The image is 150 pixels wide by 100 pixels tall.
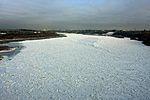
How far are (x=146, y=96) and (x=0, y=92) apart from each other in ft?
19.0

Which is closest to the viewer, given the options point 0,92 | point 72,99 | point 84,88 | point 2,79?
point 72,99

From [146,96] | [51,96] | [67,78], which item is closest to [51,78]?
[67,78]

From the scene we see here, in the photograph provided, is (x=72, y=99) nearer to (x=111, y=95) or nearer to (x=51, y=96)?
(x=51, y=96)

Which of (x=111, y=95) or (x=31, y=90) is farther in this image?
(x=31, y=90)

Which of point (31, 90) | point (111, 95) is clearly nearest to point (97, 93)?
point (111, 95)

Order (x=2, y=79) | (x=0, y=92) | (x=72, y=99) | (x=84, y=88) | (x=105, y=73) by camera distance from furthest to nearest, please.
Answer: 1. (x=105, y=73)
2. (x=2, y=79)
3. (x=84, y=88)
4. (x=0, y=92)
5. (x=72, y=99)

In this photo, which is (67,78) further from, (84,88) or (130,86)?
(130,86)

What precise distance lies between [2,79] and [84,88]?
172 inches

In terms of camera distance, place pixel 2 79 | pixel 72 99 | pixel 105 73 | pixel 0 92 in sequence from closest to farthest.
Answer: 1. pixel 72 99
2. pixel 0 92
3. pixel 2 79
4. pixel 105 73

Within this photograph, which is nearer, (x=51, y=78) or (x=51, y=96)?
(x=51, y=96)

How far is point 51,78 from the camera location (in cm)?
1180

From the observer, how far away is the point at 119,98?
27.7ft

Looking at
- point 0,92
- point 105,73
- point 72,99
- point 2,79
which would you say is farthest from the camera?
point 105,73

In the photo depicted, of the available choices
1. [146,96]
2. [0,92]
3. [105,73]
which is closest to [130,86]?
[146,96]
